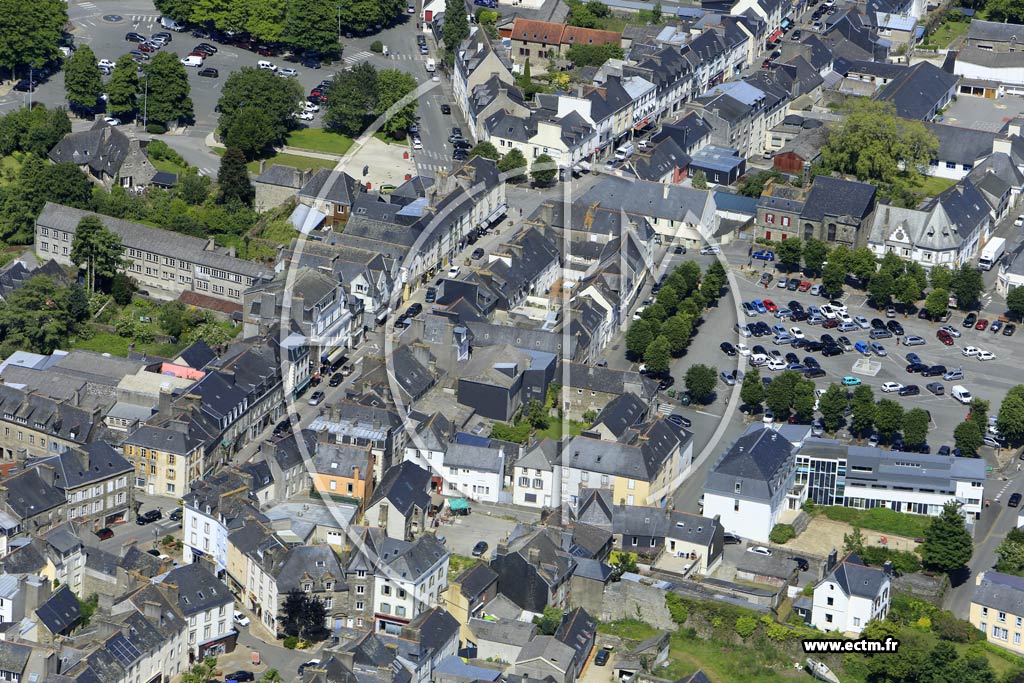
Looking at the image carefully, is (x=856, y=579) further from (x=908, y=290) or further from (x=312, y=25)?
(x=312, y=25)

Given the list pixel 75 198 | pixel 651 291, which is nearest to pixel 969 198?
pixel 651 291

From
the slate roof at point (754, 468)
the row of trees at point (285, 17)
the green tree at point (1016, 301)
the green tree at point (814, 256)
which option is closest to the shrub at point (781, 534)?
the slate roof at point (754, 468)

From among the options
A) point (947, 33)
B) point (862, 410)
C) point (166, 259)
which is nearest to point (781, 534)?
point (862, 410)

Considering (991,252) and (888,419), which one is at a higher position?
(888,419)

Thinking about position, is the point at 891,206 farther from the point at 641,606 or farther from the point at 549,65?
the point at 641,606

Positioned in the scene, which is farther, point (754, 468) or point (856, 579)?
point (754, 468)

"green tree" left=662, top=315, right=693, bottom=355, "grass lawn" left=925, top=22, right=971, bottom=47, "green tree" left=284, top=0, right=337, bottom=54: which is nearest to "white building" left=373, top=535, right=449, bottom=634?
"green tree" left=662, top=315, right=693, bottom=355

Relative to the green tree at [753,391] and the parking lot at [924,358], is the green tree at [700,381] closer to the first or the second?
the green tree at [753,391]
